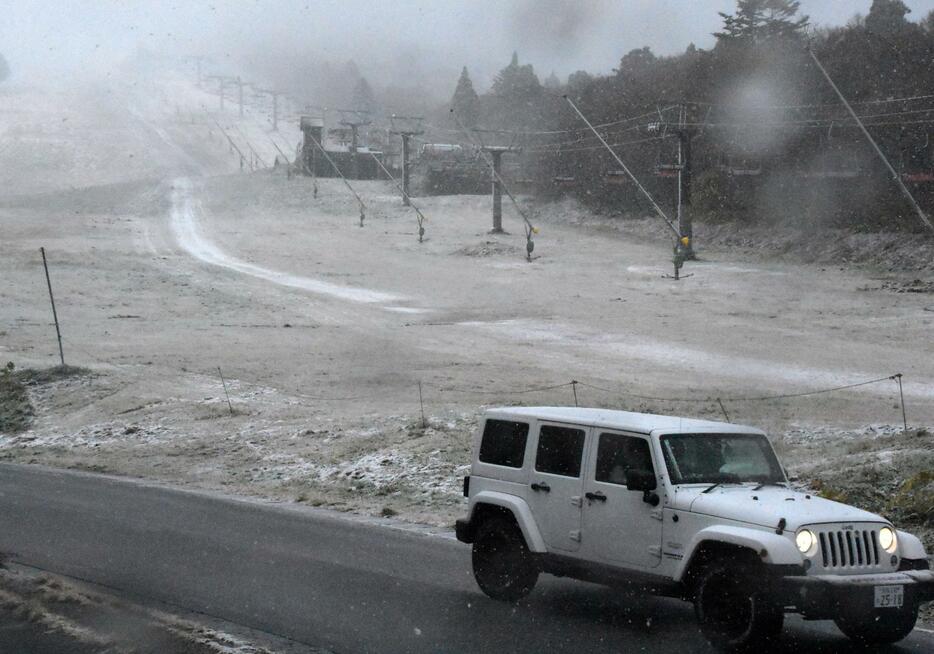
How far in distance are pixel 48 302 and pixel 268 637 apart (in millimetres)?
46957

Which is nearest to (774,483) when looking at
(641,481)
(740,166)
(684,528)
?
(684,528)

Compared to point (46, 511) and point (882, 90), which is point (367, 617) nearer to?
point (46, 511)

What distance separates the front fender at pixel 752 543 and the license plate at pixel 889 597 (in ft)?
2.11

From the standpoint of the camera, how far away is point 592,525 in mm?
10141

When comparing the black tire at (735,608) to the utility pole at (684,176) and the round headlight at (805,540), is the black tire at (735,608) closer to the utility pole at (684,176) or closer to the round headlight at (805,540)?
A: the round headlight at (805,540)

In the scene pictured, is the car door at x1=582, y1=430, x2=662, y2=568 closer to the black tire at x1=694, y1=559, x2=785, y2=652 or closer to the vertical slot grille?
the black tire at x1=694, y1=559, x2=785, y2=652

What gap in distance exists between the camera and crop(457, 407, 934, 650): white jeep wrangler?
8531mm

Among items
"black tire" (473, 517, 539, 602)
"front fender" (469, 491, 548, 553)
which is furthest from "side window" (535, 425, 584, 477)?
"black tire" (473, 517, 539, 602)

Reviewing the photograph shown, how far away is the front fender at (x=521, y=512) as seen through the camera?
10570 millimetres

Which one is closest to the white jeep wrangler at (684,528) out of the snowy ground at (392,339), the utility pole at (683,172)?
the snowy ground at (392,339)

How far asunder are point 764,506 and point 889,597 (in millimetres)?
1136

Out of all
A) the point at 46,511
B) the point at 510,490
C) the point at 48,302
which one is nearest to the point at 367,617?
the point at 510,490

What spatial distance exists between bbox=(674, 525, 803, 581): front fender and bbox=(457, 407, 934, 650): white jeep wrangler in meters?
0.01

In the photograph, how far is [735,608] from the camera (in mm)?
8766
